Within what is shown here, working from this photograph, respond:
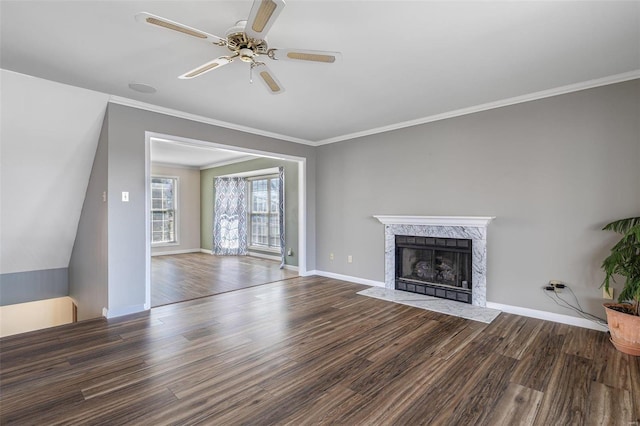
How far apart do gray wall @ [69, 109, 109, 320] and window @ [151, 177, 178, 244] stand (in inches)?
143

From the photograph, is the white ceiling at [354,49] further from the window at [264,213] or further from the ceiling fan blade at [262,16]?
the window at [264,213]

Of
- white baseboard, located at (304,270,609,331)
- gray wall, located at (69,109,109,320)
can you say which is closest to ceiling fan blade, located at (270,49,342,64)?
gray wall, located at (69,109,109,320)

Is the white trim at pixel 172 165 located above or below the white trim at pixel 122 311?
above

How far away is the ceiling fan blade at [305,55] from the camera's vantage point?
78.8 inches

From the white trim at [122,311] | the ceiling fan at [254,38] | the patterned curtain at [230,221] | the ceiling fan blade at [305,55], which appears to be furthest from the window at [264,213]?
the ceiling fan blade at [305,55]

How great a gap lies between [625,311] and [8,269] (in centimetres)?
763

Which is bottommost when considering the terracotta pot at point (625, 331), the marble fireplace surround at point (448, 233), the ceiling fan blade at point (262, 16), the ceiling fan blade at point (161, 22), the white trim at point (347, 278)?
the white trim at point (347, 278)

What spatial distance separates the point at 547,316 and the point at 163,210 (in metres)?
8.78

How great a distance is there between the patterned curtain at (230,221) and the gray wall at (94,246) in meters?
3.68

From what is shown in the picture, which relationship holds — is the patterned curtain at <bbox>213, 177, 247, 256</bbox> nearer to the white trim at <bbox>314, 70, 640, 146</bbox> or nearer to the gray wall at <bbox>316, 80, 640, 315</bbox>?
the white trim at <bbox>314, 70, 640, 146</bbox>

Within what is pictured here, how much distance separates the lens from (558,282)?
3.38 metres

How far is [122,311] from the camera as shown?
12.0 ft

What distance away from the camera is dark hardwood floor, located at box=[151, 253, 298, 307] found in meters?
4.66

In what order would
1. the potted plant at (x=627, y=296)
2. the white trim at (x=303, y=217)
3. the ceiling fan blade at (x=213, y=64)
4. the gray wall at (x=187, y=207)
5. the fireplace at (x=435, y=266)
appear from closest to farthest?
the ceiling fan blade at (x=213, y=64)
the potted plant at (x=627, y=296)
the fireplace at (x=435, y=266)
the white trim at (x=303, y=217)
the gray wall at (x=187, y=207)
